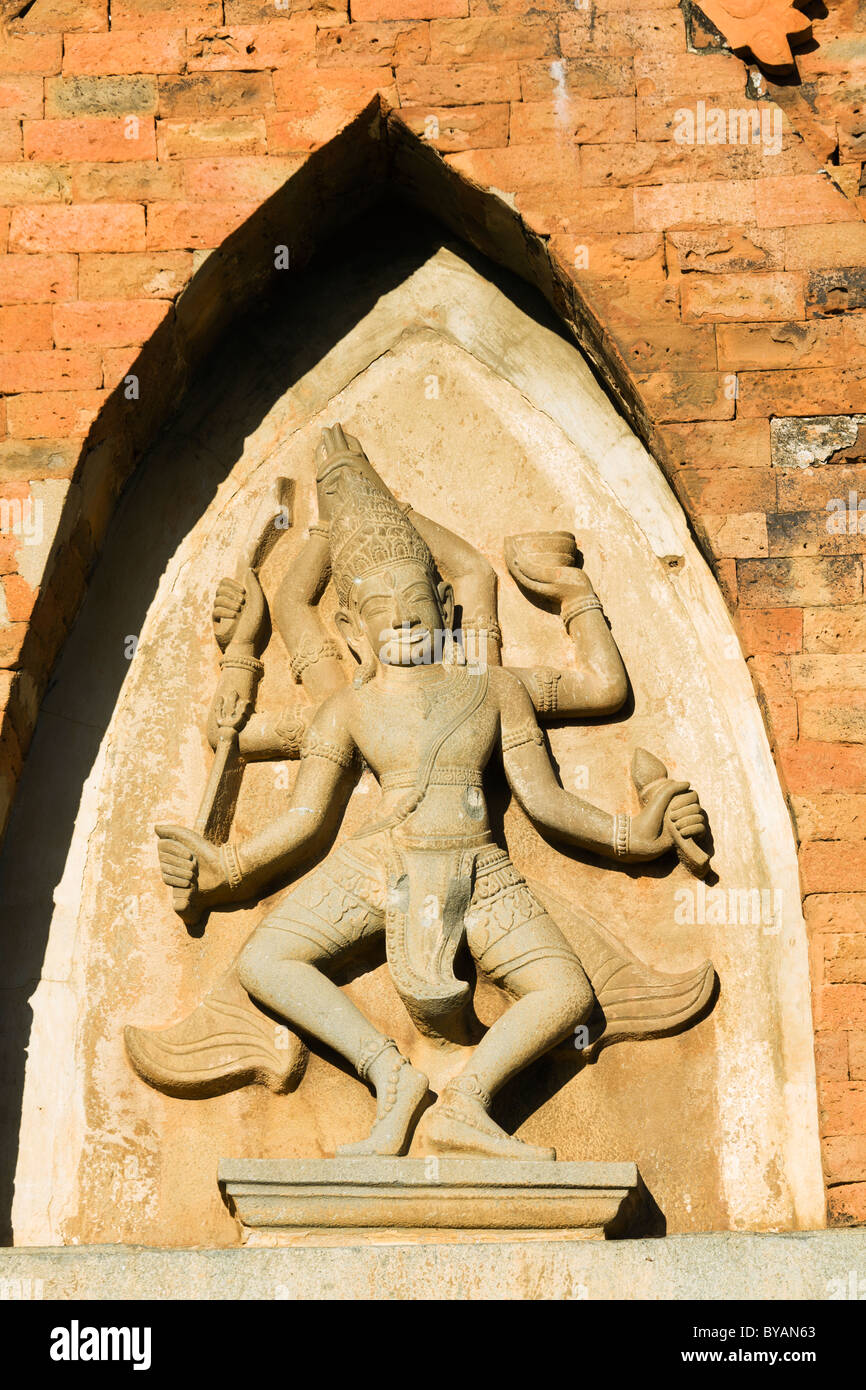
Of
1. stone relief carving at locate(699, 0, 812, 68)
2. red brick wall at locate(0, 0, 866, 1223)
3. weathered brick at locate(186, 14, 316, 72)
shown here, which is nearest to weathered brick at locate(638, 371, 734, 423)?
red brick wall at locate(0, 0, 866, 1223)

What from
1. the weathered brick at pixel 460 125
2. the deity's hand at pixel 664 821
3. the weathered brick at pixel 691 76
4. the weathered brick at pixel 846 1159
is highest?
the weathered brick at pixel 691 76

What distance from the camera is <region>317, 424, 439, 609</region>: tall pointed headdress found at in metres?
5.60

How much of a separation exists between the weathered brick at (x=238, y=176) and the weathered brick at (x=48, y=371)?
68cm

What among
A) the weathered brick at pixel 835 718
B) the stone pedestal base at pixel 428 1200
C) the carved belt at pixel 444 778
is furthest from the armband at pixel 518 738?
the stone pedestal base at pixel 428 1200

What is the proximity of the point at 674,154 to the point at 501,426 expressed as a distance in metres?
1.06

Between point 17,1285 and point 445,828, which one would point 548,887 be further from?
point 17,1285

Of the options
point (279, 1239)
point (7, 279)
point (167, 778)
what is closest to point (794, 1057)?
point (279, 1239)

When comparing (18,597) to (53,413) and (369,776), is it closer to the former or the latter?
(53,413)

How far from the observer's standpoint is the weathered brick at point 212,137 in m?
5.78

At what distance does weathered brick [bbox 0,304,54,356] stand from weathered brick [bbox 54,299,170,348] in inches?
1.3

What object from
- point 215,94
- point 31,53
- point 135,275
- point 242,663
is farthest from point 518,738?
point 31,53

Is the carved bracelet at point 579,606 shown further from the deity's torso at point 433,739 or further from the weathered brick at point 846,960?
the weathered brick at point 846,960

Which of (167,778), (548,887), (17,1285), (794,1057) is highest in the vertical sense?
(167,778)

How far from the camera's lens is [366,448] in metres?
6.11
